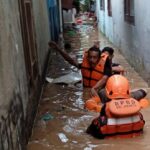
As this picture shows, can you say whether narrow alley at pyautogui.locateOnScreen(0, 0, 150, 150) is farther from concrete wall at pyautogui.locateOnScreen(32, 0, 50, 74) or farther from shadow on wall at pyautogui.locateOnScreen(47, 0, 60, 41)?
shadow on wall at pyautogui.locateOnScreen(47, 0, 60, 41)

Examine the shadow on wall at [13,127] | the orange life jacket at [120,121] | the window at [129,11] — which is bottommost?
the orange life jacket at [120,121]

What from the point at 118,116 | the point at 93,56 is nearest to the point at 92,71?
the point at 93,56

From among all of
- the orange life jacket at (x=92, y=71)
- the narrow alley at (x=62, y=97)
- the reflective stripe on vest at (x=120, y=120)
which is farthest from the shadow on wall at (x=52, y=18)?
the reflective stripe on vest at (x=120, y=120)

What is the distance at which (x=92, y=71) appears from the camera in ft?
24.5

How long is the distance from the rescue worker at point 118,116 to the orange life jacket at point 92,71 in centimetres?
186

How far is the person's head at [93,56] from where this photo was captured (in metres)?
7.12

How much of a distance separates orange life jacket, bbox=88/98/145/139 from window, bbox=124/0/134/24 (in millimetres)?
5037

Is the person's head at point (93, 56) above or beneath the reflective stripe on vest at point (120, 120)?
above

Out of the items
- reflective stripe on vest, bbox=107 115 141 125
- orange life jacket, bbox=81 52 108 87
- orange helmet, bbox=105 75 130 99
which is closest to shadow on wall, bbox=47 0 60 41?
orange life jacket, bbox=81 52 108 87

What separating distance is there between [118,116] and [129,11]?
6.00 m

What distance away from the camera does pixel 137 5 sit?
28.5 ft

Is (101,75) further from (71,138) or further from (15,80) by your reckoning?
(15,80)

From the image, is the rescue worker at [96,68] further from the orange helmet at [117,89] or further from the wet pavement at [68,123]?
the orange helmet at [117,89]

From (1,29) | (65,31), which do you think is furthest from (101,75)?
(65,31)
